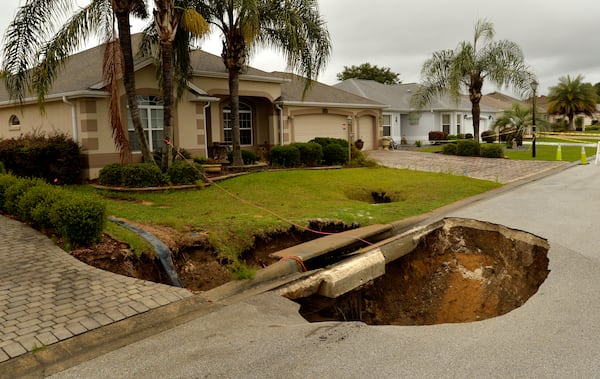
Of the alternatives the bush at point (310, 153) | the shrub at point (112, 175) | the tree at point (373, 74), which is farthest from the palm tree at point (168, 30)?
the tree at point (373, 74)

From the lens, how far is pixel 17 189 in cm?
929

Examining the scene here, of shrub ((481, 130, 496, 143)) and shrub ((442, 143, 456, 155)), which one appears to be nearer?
shrub ((442, 143, 456, 155))

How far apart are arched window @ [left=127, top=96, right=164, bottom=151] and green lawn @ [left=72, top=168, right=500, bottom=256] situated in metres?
3.23

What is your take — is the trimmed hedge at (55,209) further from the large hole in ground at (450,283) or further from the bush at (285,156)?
the bush at (285,156)

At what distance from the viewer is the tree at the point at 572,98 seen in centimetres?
5872

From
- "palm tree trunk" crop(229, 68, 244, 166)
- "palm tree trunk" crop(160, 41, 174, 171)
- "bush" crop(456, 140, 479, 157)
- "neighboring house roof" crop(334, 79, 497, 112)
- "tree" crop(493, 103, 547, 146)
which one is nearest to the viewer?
"palm tree trunk" crop(160, 41, 174, 171)

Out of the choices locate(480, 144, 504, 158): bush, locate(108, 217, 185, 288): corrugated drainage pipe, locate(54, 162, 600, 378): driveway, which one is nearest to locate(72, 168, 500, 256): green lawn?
locate(108, 217, 185, 288): corrugated drainage pipe

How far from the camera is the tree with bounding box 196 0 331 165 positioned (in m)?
16.2

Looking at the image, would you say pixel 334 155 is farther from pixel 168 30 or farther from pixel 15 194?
pixel 15 194

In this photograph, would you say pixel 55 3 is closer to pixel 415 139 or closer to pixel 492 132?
pixel 415 139

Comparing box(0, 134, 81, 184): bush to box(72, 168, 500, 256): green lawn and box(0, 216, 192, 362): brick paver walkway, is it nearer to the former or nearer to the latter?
box(72, 168, 500, 256): green lawn

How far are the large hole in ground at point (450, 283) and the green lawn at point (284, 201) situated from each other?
1486 millimetres

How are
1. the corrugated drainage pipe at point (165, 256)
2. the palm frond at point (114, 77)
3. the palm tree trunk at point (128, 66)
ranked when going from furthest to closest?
the palm tree trunk at point (128, 66) < the palm frond at point (114, 77) < the corrugated drainage pipe at point (165, 256)

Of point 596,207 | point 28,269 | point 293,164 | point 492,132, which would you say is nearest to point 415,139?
point 492,132
